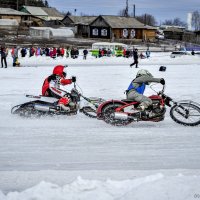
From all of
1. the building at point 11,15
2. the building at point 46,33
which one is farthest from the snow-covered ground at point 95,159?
the building at point 11,15

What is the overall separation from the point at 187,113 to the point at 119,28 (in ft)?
204

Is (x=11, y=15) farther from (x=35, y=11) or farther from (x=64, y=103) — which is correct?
(x=64, y=103)

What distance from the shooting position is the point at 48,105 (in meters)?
11.2

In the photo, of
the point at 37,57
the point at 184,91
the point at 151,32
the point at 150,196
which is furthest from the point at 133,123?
the point at 151,32

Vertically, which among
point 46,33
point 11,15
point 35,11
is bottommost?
point 46,33

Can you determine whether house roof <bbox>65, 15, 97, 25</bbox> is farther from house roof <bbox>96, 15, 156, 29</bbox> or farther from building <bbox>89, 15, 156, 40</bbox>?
house roof <bbox>96, 15, 156, 29</bbox>

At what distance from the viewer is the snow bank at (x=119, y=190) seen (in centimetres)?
571

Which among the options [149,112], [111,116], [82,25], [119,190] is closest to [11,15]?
[82,25]

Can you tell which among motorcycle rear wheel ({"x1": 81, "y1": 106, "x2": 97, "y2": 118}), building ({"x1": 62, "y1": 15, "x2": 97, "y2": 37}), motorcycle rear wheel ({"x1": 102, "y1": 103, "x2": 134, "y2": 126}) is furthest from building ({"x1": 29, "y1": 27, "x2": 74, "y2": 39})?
motorcycle rear wheel ({"x1": 102, "y1": 103, "x2": 134, "y2": 126})

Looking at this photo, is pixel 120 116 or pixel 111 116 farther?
pixel 111 116

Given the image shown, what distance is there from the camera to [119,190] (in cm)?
596

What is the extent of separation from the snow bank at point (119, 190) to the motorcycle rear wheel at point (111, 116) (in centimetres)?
383

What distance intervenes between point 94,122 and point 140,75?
1661mm

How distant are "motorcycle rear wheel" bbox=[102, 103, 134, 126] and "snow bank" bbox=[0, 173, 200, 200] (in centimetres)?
383
